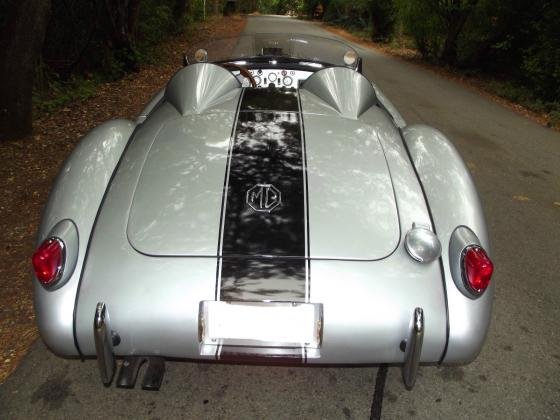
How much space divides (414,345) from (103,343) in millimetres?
1103

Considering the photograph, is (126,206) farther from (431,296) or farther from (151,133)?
(431,296)

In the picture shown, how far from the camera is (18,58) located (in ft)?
15.3

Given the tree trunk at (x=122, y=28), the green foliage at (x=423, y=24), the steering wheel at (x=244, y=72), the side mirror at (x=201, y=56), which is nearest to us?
the steering wheel at (x=244, y=72)

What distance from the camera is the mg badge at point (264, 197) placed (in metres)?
1.89

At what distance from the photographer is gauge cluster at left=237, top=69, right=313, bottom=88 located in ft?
10.9

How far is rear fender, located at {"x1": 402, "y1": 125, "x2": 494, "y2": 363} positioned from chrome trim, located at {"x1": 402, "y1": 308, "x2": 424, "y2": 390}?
0.48 ft

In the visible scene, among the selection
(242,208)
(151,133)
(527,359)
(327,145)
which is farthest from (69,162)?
(527,359)

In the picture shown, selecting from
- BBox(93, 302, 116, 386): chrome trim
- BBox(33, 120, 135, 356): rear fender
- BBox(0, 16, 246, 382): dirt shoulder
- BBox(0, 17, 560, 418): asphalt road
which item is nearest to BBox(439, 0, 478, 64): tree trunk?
BBox(0, 16, 246, 382): dirt shoulder

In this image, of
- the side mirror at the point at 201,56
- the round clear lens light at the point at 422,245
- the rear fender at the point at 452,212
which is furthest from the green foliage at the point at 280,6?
the round clear lens light at the point at 422,245

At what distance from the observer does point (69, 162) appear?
2.27m

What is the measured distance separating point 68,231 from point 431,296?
1445mm

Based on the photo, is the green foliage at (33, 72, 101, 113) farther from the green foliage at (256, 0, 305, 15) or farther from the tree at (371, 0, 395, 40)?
A: the green foliage at (256, 0, 305, 15)

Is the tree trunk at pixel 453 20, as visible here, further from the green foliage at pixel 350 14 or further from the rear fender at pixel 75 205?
the rear fender at pixel 75 205

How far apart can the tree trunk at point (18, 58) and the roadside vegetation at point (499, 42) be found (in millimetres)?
7631
